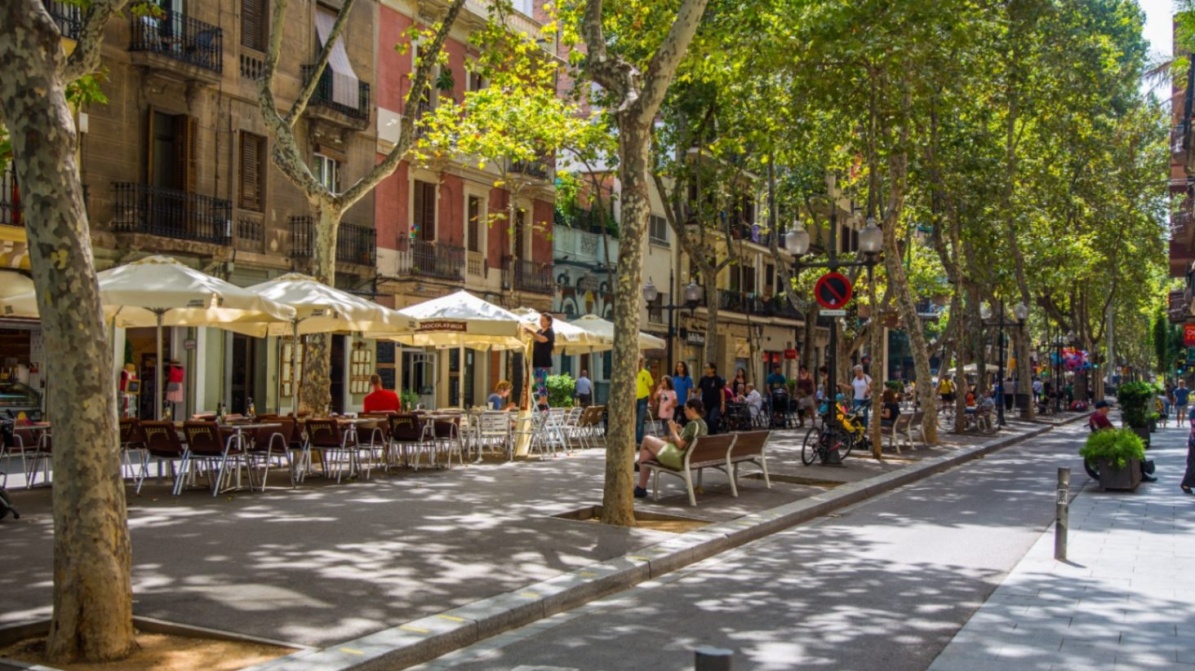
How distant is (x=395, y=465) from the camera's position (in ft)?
60.0

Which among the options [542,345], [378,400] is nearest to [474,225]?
[542,345]

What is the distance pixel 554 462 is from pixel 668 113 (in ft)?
45.4

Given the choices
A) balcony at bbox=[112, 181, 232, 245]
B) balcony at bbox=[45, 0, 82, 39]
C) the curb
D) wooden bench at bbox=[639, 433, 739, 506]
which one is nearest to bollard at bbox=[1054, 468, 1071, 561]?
→ the curb

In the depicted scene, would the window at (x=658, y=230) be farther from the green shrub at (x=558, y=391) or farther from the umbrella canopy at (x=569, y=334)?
the umbrella canopy at (x=569, y=334)

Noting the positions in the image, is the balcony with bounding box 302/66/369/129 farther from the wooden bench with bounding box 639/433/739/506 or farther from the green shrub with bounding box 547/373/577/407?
the wooden bench with bounding box 639/433/739/506

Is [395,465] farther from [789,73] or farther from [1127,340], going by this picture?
[1127,340]

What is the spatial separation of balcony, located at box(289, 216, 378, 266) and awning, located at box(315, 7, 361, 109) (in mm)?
3031

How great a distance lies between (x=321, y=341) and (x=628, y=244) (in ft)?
25.5

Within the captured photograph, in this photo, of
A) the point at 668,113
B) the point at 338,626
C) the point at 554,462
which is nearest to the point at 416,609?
the point at 338,626

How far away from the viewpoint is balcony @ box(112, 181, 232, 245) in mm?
23453

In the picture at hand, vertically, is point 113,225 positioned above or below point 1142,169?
below

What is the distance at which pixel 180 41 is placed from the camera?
24516mm

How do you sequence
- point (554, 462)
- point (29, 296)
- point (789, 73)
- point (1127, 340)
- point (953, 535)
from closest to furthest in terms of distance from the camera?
point (953, 535), point (29, 296), point (554, 462), point (789, 73), point (1127, 340)

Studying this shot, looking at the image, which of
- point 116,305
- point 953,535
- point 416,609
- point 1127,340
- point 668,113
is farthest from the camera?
point 1127,340
